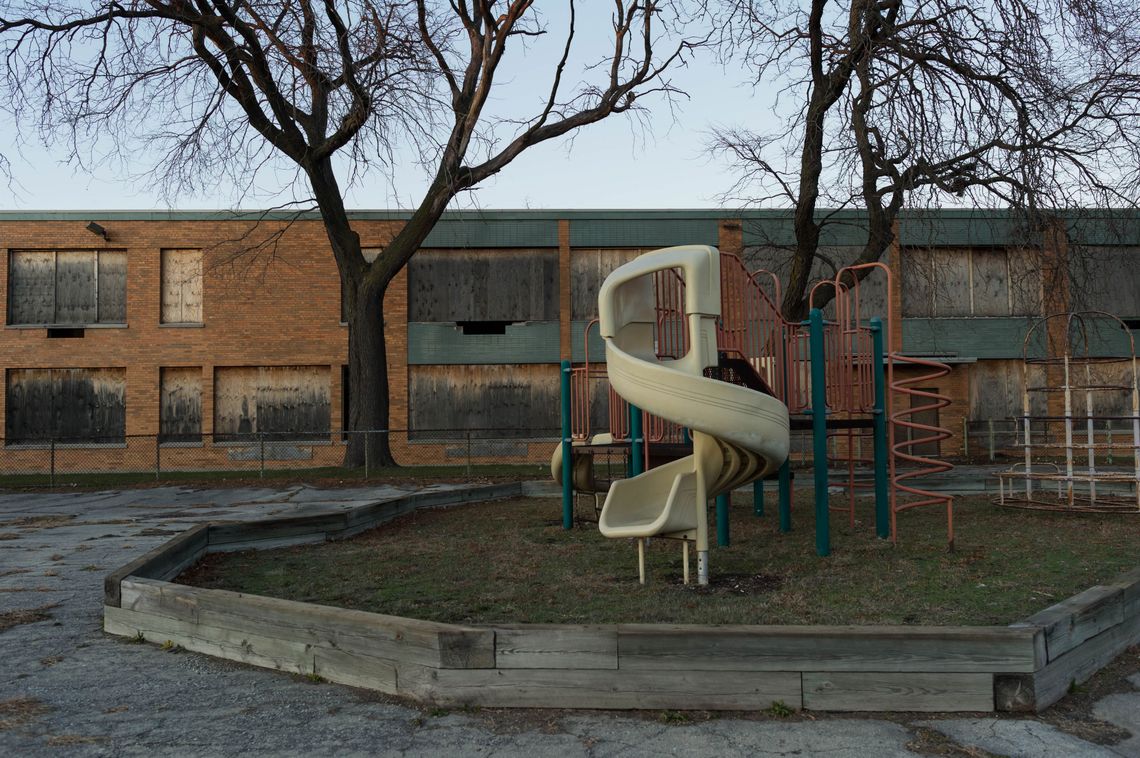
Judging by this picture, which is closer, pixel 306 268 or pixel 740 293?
pixel 740 293

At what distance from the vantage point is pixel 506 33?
2112 cm

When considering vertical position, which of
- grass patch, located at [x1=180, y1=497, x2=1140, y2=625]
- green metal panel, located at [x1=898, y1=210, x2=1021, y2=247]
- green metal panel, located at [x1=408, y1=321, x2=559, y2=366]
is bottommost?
grass patch, located at [x1=180, y1=497, x2=1140, y2=625]

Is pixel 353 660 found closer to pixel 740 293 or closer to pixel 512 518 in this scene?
pixel 740 293

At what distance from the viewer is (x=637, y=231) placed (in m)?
28.8

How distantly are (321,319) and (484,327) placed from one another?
16.5 feet

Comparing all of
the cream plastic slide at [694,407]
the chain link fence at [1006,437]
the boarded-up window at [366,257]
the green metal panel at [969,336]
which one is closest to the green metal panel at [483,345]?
the boarded-up window at [366,257]

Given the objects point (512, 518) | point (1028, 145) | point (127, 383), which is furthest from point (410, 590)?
point (127, 383)

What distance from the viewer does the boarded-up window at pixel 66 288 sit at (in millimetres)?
28125

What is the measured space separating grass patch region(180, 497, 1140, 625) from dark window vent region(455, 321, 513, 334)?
1780 centimetres

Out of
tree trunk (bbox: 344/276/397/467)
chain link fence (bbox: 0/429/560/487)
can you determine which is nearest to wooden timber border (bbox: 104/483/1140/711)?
tree trunk (bbox: 344/276/397/467)

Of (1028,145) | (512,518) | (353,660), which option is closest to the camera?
(353,660)

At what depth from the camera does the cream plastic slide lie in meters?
6.80

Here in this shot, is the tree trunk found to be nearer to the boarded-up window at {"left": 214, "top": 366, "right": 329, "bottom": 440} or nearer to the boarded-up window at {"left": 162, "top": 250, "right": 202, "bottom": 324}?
the boarded-up window at {"left": 214, "top": 366, "right": 329, "bottom": 440}

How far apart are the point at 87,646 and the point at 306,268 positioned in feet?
76.1
